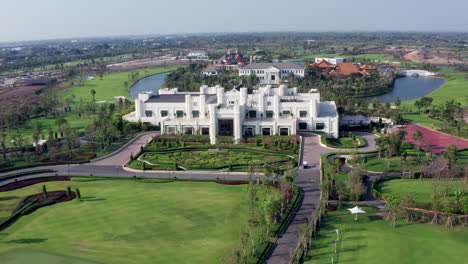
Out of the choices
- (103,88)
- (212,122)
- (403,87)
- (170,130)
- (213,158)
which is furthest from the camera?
(103,88)

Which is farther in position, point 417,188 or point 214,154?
point 214,154

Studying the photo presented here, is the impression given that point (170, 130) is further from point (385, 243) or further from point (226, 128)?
point (385, 243)

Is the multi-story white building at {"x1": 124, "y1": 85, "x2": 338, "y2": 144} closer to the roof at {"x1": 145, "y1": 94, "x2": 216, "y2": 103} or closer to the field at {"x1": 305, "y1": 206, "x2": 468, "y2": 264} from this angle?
the roof at {"x1": 145, "y1": 94, "x2": 216, "y2": 103}

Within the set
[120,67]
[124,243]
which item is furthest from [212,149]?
[120,67]

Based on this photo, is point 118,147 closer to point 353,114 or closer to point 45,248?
point 45,248

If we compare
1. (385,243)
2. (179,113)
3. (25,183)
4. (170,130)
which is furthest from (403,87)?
(25,183)

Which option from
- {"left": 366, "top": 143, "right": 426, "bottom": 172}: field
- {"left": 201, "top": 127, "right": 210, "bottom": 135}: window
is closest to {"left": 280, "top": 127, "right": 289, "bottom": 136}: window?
{"left": 201, "top": 127, "right": 210, "bottom": 135}: window
